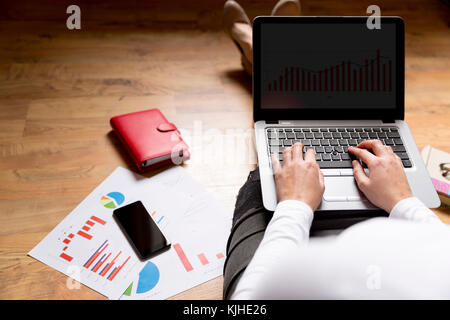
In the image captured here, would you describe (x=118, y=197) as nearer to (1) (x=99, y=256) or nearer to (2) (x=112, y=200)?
(2) (x=112, y=200)

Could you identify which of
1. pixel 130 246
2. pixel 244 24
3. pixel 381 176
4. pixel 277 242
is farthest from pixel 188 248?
pixel 244 24

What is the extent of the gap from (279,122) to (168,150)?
12.6 inches

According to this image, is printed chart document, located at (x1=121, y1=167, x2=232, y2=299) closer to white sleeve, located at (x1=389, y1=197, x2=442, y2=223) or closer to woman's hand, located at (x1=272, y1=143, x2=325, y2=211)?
woman's hand, located at (x1=272, y1=143, x2=325, y2=211)

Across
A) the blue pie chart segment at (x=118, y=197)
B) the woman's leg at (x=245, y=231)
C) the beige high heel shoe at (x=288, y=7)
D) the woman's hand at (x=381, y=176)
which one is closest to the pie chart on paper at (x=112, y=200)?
the blue pie chart segment at (x=118, y=197)

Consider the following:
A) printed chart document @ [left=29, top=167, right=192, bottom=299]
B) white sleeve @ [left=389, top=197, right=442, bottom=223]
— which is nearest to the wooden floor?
printed chart document @ [left=29, top=167, right=192, bottom=299]

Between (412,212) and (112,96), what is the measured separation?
0.99 metres

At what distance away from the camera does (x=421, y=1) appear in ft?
6.18

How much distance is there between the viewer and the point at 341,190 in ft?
2.73

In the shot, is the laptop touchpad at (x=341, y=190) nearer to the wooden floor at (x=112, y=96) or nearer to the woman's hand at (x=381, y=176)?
the woman's hand at (x=381, y=176)

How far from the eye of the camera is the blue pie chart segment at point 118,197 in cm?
102

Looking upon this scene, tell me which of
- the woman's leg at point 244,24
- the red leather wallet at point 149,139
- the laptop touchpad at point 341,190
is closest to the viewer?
the laptop touchpad at point 341,190

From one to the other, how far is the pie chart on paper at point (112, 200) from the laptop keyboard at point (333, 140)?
410 mm
